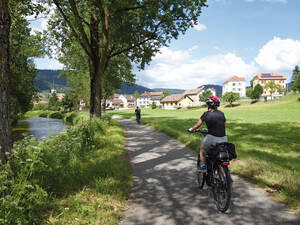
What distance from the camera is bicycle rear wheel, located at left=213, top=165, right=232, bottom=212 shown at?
348 centimetres

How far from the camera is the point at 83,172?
16.3ft

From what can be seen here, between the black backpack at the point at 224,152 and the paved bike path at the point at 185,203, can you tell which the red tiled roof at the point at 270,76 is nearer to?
the paved bike path at the point at 185,203

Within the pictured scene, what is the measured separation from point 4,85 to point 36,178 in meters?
1.91

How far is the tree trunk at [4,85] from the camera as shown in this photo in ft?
10.6

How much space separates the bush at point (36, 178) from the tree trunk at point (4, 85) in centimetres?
29

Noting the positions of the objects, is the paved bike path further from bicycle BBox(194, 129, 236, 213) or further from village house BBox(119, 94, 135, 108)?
village house BBox(119, 94, 135, 108)

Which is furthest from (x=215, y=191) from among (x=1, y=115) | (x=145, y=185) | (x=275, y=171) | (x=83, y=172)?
(x=1, y=115)

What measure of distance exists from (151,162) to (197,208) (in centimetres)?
339

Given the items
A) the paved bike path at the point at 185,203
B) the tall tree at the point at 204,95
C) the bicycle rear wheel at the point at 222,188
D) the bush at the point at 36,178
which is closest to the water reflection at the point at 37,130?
the bush at the point at 36,178

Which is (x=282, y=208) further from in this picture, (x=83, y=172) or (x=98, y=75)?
(x=98, y=75)

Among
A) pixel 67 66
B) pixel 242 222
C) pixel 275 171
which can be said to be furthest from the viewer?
pixel 67 66

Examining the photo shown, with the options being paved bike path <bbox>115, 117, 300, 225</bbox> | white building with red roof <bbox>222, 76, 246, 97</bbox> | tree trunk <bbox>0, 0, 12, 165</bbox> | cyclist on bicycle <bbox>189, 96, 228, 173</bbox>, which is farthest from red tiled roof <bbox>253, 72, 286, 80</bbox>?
tree trunk <bbox>0, 0, 12, 165</bbox>

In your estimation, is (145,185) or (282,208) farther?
(145,185)

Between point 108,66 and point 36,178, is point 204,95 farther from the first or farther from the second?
point 36,178
